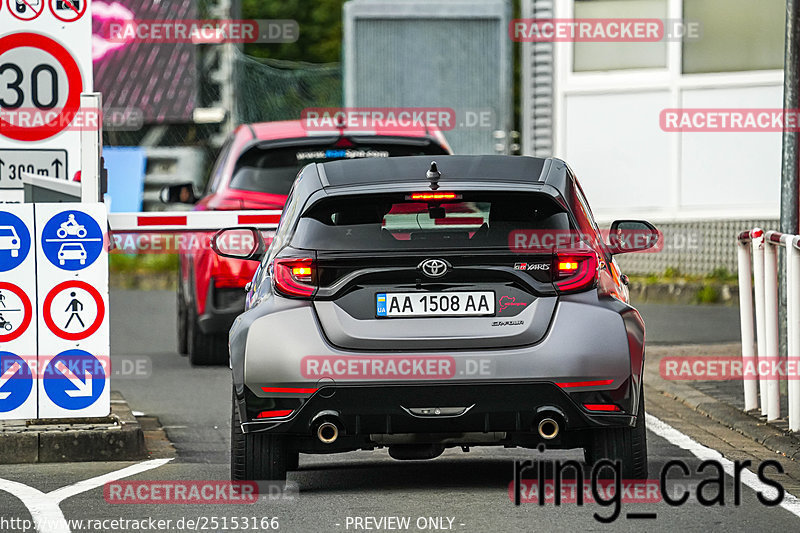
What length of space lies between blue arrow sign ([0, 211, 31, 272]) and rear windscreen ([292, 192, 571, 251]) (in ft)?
7.79

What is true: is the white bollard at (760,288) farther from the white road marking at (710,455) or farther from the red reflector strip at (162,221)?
the red reflector strip at (162,221)

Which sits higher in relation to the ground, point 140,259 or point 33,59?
point 33,59

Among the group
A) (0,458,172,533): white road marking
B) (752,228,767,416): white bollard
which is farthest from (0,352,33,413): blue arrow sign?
(752,228,767,416): white bollard

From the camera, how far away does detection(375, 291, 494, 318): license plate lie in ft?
25.9

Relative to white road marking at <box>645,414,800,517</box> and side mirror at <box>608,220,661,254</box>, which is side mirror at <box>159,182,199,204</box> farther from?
side mirror at <box>608,220,661,254</box>

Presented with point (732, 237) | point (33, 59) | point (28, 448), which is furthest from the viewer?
point (732, 237)

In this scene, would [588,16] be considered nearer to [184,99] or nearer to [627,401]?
[184,99]

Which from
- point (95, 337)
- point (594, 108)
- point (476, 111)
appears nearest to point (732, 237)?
point (594, 108)

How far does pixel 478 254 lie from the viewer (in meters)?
7.90

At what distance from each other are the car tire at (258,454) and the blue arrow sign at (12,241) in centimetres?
218

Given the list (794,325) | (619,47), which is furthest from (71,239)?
(619,47)

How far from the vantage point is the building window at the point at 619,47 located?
21.2 m

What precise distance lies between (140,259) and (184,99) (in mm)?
4635

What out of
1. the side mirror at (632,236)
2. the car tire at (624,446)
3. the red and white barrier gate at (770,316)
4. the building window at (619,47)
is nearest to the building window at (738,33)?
the building window at (619,47)
